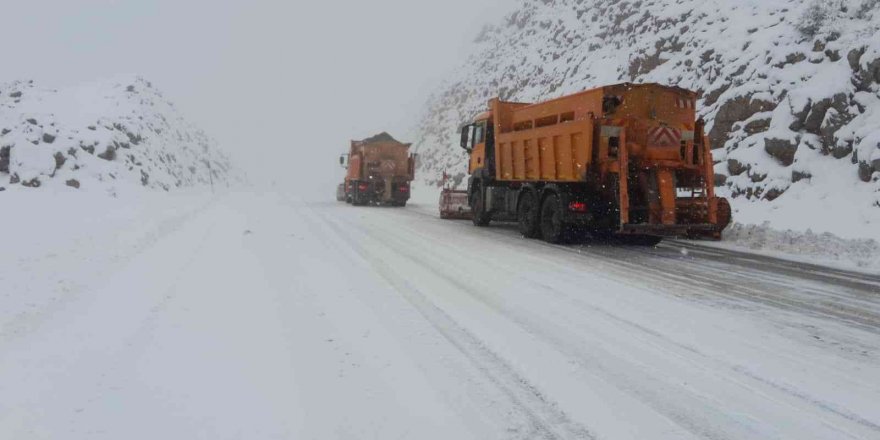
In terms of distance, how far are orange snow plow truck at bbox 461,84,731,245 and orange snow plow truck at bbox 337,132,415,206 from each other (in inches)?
505

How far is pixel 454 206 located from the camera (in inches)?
676

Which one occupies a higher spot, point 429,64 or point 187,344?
point 429,64

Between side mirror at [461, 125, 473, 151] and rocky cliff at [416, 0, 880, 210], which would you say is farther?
side mirror at [461, 125, 473, 151]

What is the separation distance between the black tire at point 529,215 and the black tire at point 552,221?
0.65 ft

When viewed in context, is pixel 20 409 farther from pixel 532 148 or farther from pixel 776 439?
pixel 532 148

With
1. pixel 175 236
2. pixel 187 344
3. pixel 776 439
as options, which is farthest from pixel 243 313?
pixel 175 236

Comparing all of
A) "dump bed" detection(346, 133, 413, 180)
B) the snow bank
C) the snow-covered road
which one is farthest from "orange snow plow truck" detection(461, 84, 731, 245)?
"dump bed" detection(346, 133, 413, 180)

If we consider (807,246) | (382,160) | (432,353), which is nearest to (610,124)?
(807,246)

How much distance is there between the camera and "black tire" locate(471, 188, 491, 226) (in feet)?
47.8

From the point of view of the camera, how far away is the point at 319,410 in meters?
3.02

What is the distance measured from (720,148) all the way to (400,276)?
1329cm

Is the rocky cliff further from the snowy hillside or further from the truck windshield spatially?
the truck windshield

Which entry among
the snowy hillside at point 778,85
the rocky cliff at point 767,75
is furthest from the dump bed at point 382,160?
the snowy hillside at point 778,85

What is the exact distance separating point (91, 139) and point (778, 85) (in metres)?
25.7
